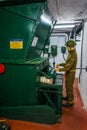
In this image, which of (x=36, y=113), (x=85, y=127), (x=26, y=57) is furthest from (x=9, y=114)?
(x=85, y=127)

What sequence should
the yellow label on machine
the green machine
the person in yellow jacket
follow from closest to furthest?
the green machine → the yellow label on machine → the person in yellow jacket

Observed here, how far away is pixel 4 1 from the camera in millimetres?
2855

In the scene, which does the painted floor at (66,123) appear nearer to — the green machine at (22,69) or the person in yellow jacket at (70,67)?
the green machine at (22,69)

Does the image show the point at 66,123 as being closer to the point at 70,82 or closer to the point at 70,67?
the point at 70,82

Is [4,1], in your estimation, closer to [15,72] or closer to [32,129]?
[15,72]

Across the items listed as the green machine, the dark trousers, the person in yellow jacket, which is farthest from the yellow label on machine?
the dark trousers

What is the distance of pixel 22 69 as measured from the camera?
3150 millimetres

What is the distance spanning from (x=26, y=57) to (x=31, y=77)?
380 millimetres

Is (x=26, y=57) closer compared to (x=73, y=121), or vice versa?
(x=26, y=57)

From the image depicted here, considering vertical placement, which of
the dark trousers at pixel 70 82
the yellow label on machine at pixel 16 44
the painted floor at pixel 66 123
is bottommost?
the painted floor at pixel 66 123

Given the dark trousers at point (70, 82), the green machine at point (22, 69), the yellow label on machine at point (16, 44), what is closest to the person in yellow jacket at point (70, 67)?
the dark trousers at point (70, 82)

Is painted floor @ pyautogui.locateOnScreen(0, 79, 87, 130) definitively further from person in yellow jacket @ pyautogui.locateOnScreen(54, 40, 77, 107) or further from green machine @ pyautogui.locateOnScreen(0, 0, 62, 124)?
person in yellow jacket @ pyautogui.locateOnScreen(54, 40, 77, 107)

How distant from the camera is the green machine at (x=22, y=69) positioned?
2.97 meters

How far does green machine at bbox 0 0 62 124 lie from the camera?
9.73 feet
